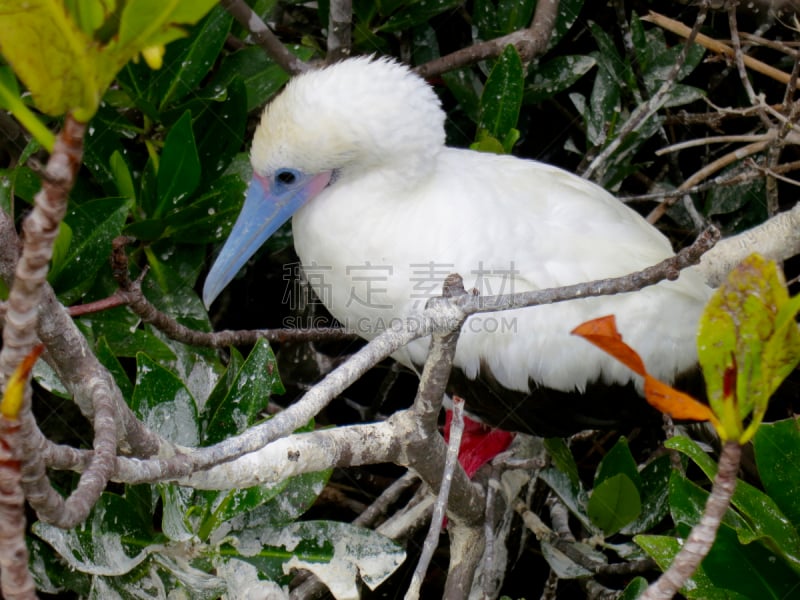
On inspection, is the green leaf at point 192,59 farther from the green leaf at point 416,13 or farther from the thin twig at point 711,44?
the thin twig at point 711,44

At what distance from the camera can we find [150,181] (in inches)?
86.6

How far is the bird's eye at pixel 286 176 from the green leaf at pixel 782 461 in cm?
109

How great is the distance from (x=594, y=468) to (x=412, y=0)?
4.68 feet

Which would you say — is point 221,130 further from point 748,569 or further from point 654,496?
point 748,569

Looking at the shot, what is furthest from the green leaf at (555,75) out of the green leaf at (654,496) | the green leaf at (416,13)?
the green leaf at (654,496)

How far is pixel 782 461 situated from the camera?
65.2 inches

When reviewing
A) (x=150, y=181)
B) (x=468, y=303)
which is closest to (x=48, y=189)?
(x=468, y=303)

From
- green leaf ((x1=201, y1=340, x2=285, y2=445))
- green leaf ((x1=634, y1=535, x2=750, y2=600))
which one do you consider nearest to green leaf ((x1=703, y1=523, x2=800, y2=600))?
green leaf ((x1=634, y1=535, x2=750, y2=600))

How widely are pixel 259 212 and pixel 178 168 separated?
0.20 m

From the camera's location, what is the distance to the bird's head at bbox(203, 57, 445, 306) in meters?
2.00

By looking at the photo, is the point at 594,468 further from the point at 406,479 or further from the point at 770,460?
the point at 770,460

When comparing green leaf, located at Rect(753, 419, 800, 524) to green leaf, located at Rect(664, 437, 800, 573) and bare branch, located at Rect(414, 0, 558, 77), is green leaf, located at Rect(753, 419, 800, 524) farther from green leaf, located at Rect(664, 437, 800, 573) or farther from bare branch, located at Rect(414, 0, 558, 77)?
bare branch, located at Rect(414, 0, 558, 77)

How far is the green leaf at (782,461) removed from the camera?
165cm

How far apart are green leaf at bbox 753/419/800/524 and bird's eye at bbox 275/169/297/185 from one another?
109 cm
